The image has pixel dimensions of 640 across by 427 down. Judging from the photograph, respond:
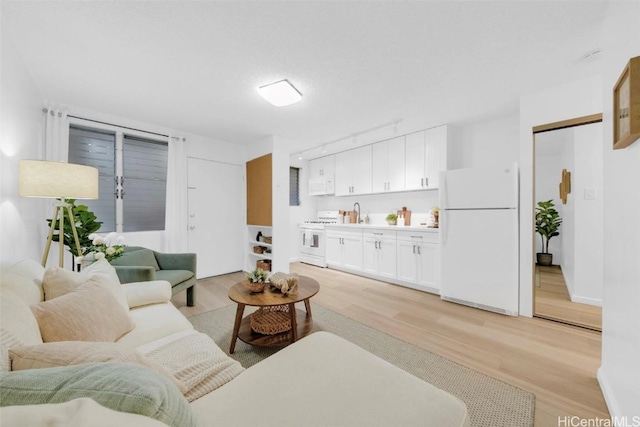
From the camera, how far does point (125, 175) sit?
11.1ft

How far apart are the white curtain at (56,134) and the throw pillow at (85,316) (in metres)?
2.32

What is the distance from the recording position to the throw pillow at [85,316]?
1058 mm

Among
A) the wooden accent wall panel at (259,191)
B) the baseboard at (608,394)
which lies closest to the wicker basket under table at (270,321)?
the wooden accent wall panel at (259,191)

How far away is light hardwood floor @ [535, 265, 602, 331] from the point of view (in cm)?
251

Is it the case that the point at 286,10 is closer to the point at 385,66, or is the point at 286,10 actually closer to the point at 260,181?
the point at 385,66

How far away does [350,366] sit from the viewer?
1088 mm

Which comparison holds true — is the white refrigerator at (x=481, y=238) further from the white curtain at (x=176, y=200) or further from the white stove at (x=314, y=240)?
the white curtain at (x=176, y=200)

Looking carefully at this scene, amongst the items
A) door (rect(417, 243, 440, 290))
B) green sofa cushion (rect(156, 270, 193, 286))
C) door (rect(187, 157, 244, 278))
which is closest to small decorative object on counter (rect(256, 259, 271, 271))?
door (rect(187, 157, 244, 278))

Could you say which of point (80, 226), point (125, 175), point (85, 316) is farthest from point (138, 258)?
Result: point (85, 316)

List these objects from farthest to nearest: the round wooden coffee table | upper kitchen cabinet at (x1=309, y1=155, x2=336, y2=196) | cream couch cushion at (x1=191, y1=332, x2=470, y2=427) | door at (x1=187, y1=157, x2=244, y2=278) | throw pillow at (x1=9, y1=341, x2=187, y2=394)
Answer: upper kitchen cabinet at (x1=309, y1=155, x2=336, y2=196) → door at (x1=187, y1=157, x2=244, y2=278) → the round wooden coffee table → cream couch cushion at (x1=191, y1=332, x2=470, y2=427) → throw pillow at (x1=9, y1=341, x2=187, y2=394)

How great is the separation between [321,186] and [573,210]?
12.9ft

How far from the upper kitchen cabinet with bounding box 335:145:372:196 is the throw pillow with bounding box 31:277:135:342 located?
3.89 metres

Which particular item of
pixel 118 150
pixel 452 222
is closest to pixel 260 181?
pixel 118 150

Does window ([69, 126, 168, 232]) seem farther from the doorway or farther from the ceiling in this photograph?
the doorway
